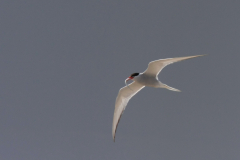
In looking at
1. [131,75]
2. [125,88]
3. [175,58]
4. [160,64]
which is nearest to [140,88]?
[125,88]

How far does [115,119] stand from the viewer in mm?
18109

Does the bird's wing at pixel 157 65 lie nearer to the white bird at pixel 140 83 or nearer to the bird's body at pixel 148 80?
the white bird at pixel 140 83

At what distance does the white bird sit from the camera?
1474 centimetres

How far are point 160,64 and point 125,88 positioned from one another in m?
3.95

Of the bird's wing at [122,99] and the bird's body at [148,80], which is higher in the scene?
the bird's body at [148,80]

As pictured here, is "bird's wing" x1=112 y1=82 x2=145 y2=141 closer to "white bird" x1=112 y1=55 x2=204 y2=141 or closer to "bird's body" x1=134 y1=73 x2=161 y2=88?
"white bird" x1=112 y1=55 x2=204 y2=141

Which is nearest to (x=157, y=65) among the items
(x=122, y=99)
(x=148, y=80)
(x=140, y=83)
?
(x=148, y=80)

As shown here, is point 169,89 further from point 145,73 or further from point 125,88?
point 125,88

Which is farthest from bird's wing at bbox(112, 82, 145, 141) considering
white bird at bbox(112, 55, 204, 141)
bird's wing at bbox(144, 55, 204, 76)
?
bird's wing at bbox(144, 55, 204, 76)

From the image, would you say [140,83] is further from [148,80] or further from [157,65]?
[157,65]

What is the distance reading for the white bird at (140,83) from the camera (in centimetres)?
1474

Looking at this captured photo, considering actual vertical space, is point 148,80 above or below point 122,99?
above

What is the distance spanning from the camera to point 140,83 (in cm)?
1636

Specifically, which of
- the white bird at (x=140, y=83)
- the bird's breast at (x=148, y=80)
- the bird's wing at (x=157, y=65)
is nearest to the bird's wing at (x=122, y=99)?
the white bird at (x=140, y=83)
